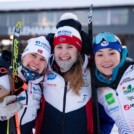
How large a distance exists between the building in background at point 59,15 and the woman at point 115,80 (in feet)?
20.4

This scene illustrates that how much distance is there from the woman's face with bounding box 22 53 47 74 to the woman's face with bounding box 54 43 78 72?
0.37ft

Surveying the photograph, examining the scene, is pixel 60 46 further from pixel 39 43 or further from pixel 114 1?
pixel 114 1

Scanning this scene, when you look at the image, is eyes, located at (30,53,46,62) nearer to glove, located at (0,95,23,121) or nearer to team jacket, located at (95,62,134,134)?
glove, located at (0,95,23,121)

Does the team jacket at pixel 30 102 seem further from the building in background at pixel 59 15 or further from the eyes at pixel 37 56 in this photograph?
the building in background at pixel 59 15

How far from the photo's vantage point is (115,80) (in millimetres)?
2191

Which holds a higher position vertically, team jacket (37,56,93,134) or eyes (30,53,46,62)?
eyes (30,53,46,62)

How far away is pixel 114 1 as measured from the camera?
8930 millimetres

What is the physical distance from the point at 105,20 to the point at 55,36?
263 inches

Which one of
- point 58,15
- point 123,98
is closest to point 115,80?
point 123,98

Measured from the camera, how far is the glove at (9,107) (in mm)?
2008

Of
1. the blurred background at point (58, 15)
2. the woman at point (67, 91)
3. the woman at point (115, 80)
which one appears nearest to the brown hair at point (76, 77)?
the woman at point (67, 91)

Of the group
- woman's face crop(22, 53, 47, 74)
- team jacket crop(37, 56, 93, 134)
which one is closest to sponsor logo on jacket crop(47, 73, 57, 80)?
team jacket crop(37, 56, 93, 134)

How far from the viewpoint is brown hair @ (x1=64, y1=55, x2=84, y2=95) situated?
2240mm

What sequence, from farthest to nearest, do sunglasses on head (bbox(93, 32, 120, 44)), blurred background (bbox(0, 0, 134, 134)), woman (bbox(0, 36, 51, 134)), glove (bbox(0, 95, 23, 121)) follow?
blurred background (bbox(0, 0, 134, 134))
sunglasses on head (bbox(93, 32, 120, 44))
woman (bbox(0, 36, 51, 134))
glove (bbox(0, 95, 23, 121))
